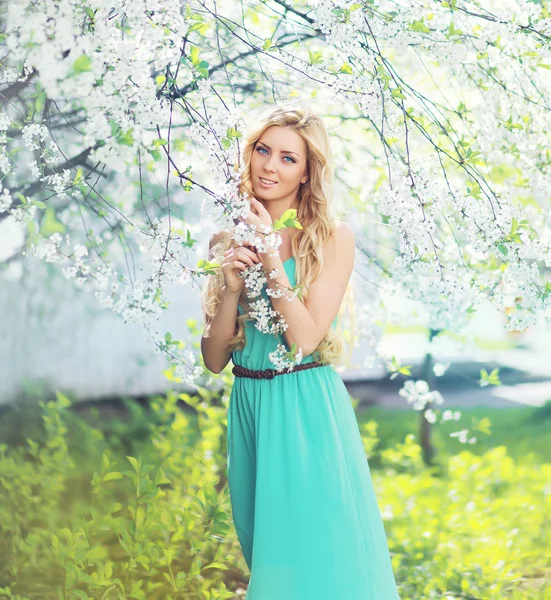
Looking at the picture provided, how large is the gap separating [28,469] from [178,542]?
27.3 inches

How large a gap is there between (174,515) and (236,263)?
59.4 inches

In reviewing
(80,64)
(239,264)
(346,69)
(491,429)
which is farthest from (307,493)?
(491,429)

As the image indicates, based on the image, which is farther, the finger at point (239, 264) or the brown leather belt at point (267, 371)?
the brown leather belt at point (267, 371)

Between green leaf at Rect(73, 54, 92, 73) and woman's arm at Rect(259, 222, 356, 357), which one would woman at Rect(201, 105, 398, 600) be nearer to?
woman's arm at Rect(259, 222, 356, 357)

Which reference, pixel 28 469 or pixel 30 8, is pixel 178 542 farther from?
pixel 30 8

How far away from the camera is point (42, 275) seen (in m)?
3.62

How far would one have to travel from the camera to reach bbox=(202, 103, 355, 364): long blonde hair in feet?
6.19

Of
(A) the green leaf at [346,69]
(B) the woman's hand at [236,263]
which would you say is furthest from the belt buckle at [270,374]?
(A) the green leaf at [346,69]

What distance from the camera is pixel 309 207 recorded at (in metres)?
1.97

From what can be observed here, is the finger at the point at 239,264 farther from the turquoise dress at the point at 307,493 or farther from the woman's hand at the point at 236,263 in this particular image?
the turquoise dress at the point at 307,493

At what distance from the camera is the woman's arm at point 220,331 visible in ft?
6.01

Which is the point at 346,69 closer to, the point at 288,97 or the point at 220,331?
the point at 288,97

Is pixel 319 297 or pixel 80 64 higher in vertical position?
pixel 80 64

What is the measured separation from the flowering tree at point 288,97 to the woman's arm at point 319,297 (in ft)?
0.19
